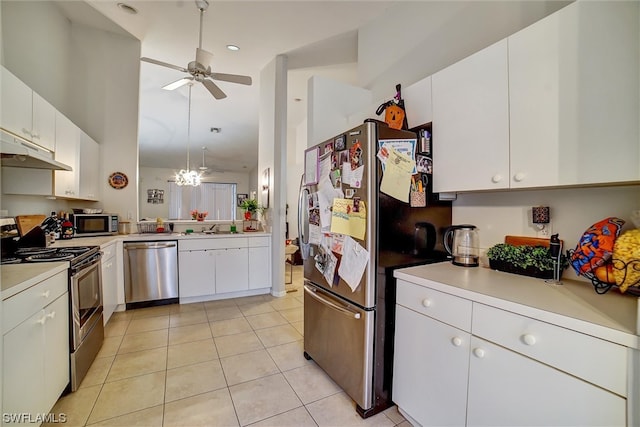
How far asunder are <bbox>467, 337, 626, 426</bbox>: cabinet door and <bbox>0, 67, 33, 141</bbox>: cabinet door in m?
3.11

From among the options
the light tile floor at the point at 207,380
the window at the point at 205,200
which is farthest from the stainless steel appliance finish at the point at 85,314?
the window at the point at 205,200

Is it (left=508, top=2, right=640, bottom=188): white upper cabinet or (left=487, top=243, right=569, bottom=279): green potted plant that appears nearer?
(left=508, top=2, right=640, bottom=188): white upper cabinet

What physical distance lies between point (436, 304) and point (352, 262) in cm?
49

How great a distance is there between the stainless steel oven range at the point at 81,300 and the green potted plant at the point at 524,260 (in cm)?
261

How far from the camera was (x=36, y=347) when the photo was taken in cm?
134

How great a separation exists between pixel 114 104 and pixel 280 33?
7.56 ft

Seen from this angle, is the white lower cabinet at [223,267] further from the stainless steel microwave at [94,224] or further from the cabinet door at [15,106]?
the cabinet door at [15,106]

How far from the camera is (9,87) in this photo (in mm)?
1835

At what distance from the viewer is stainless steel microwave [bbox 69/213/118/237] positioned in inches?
117

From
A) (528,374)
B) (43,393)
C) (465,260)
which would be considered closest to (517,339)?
(528,374)

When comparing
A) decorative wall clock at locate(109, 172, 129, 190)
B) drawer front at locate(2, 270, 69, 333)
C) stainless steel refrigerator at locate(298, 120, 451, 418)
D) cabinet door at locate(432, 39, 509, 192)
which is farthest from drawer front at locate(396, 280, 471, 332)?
decorative wall clock at locate(109, 172, 129, 190)

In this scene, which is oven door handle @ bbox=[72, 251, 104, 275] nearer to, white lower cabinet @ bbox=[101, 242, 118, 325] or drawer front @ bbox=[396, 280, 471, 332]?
white lower cabinet @ bbox=[101, 242, 118, 325]

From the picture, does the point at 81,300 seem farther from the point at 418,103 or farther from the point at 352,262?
the point at 418,103

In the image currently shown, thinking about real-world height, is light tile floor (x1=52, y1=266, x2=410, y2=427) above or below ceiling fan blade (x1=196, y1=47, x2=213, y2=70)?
below
